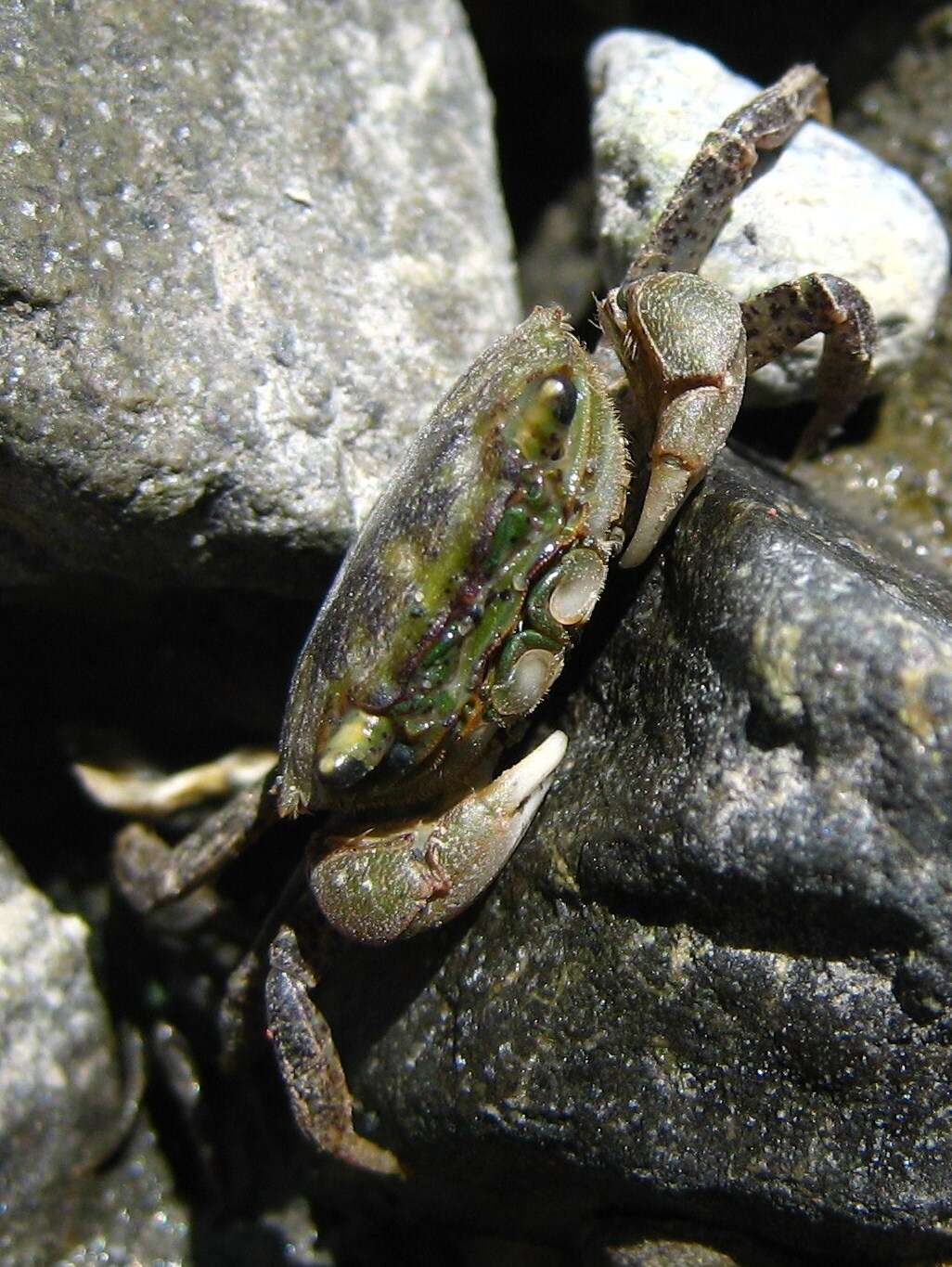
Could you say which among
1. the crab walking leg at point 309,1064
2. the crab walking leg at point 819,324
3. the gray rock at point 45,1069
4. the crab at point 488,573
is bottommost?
the gray rock at point 45,1069

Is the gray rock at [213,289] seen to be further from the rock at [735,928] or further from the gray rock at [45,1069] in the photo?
the gray rock at [45,1069]

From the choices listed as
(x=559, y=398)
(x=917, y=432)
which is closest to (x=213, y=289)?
(x=559, y=398)

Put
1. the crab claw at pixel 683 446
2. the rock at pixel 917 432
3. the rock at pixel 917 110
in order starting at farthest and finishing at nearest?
the rock at pixel 917 110, the rock at pixel 917 432, the crab claw at pixel 683 446

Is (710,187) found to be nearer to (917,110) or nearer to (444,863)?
(917,110)

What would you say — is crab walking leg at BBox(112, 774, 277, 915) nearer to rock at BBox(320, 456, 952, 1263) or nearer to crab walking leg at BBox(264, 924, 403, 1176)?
crab walking leg at BBox(264, 924, 403, 1176)

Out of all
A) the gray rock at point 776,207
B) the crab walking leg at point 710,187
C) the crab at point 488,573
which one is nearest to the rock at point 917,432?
the gray rock at point 776,207

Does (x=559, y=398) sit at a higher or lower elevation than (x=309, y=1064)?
higher

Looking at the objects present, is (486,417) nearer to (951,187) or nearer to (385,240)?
(385,240)
